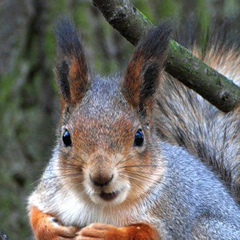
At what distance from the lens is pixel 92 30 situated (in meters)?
4.63

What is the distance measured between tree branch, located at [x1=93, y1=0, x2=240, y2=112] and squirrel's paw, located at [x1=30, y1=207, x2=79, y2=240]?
68 cm

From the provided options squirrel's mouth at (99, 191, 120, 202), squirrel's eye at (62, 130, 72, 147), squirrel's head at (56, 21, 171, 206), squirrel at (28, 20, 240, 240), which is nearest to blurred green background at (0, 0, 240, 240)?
squirrel at (28, 20, 240, 240)

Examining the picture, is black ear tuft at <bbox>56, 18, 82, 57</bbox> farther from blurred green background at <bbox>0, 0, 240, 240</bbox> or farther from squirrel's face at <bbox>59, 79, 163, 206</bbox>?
blurred green background at <bbox>0, 0, 240, 240</bbox>

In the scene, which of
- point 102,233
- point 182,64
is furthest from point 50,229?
point 182,64

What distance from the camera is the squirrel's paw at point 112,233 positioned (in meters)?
2.75

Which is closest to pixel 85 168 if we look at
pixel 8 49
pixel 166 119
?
pixel 166 119

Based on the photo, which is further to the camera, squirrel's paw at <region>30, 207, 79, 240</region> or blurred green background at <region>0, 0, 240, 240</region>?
blurred green background at <region>0, 0, 240, 240</region>

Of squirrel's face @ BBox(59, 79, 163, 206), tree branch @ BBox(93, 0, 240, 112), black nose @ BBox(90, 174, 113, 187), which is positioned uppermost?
tree branch @ BBox(93, 0, 240, 112)

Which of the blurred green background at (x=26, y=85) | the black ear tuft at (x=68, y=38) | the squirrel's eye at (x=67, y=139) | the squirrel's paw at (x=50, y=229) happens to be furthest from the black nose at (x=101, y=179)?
the blurred green background at (x=26, y=85)

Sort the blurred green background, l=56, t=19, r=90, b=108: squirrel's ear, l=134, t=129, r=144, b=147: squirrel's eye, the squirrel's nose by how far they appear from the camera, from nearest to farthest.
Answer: the squirrel's nose → l=134, t=129, r=144, b=147: squirrel's eye → l=56, t=19, r=90, b=108: squirrel's ear → the blurred green background

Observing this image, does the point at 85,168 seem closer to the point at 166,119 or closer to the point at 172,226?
the point at 172,226

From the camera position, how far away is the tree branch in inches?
110

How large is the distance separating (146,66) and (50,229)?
64 centimetres

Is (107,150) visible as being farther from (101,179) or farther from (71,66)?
(71,66)
